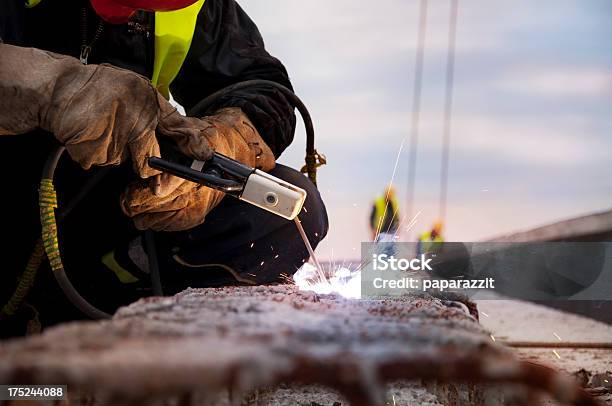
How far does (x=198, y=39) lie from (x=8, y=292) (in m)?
0.98

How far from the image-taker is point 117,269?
2164 mm

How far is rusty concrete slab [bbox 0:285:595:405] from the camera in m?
0.51

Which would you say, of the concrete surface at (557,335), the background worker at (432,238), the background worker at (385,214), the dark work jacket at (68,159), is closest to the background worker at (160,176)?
the dark work jacket at (68,159)

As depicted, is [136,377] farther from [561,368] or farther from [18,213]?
[561,368]

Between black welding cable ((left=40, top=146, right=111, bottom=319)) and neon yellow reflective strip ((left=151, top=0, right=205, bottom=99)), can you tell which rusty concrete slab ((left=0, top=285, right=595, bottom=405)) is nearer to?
black welding cable ((left=40, top=146, right=111, bottom=319))

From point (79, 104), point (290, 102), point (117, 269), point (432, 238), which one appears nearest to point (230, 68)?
point (290, 102)

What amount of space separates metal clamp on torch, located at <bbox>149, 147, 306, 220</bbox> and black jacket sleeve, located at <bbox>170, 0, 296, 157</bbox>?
60 cm

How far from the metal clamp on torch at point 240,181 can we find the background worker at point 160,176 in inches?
1.5

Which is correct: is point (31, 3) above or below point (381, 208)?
above

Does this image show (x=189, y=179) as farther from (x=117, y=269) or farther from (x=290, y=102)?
(x=290, y=102)

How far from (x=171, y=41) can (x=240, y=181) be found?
0.77 metres

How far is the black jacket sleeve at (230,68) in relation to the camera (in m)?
2.31

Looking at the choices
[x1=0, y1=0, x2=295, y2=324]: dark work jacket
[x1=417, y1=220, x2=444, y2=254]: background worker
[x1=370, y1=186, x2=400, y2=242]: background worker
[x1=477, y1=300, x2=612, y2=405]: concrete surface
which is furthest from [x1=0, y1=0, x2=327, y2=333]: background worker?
[x1=370, y1=186, x2=400, y2=242]: background worker

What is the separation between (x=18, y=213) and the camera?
6.73 feet
